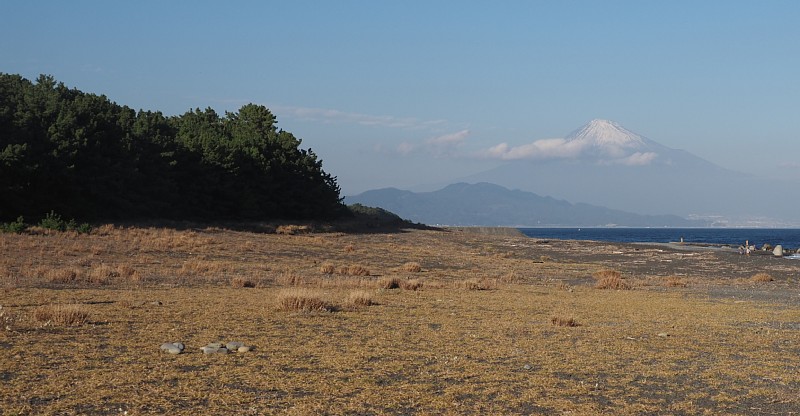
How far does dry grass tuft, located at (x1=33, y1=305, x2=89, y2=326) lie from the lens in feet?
42.3

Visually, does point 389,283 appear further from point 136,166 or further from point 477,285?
point 136,166

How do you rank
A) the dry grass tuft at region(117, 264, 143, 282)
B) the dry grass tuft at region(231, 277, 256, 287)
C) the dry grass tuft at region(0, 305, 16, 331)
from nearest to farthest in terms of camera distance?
the dry grass tuft at region(0, 305, 16, 331) → the dry grass tuft at region(231, 277, 256, 287) → the dry grass tuft at region(117, 264, 143, 282)

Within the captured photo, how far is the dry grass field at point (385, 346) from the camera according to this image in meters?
8.30

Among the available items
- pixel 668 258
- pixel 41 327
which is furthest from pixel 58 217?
pixel 668 258

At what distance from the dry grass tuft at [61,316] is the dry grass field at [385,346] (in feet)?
0.12

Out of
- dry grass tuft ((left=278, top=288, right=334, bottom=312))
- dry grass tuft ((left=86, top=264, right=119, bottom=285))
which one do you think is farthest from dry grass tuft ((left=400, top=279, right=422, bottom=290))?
dry grass tuft ((left=86, top=264, right=119, bottom=285))

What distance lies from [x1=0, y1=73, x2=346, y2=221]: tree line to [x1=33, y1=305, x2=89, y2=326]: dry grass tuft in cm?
3461

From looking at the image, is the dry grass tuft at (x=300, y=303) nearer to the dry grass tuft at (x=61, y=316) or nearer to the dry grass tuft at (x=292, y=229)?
the dry grass tuft at (x=61, y=316)

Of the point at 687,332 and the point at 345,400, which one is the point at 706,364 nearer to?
the point at 687,332

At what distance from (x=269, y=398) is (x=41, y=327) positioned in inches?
240

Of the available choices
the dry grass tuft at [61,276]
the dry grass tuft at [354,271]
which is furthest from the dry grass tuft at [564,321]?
the dry grass tuft at [354,271]

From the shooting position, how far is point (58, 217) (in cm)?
4253

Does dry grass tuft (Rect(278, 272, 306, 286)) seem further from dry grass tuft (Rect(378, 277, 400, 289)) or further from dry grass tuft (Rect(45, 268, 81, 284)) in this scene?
dry grass tuft (Rect(45, 268, 81, 284))

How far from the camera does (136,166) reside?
190ft
